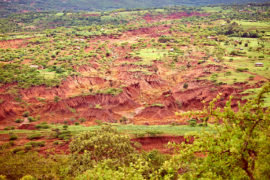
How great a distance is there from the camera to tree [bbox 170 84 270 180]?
7.12 meters

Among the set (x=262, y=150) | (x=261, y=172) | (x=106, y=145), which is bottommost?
(x=106, y=145)

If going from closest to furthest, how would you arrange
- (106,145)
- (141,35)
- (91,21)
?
(106,145) → (141,35) → (91,21)

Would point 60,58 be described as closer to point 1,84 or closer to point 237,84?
point 1,84

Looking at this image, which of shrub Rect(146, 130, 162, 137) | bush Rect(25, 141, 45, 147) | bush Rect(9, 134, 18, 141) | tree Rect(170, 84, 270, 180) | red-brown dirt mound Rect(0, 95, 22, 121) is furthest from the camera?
red-brown dirt mound Rect(0, 95, 22, 121)

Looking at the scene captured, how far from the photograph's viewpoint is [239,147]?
713 cm

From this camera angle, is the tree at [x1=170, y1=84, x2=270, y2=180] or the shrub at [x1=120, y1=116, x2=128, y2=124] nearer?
the tree at [x1=170, y1=84, x2=270, y2=180]

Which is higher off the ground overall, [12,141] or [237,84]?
[237,84]

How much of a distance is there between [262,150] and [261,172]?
718 millimetres

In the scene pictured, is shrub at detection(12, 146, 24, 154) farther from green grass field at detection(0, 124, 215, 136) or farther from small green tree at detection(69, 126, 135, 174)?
small green tree at detection(69, 126, 135, 174)

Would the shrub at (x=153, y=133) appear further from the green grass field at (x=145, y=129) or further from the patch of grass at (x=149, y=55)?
the patch of grass at (x=149, y=55)

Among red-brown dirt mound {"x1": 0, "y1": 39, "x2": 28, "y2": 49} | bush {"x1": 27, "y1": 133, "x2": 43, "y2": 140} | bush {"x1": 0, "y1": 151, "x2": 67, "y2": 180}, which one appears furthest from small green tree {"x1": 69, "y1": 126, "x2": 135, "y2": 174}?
red-brown dirt mound {"x1": 0, "y1": 39, "x2": 28, "y2": 49}

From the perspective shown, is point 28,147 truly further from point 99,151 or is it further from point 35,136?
point 99,151

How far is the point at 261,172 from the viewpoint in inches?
277

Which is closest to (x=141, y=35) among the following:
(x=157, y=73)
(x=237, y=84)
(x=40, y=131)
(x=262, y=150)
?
(x=157, y=73)
